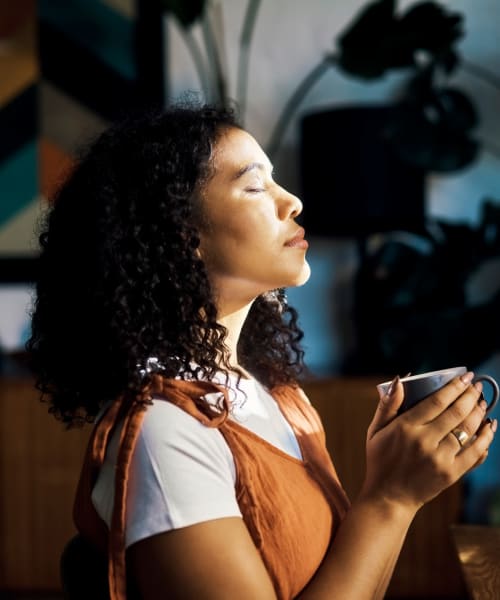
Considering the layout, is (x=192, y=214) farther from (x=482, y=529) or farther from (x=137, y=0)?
(x=137, y=0)

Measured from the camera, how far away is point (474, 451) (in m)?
0.93

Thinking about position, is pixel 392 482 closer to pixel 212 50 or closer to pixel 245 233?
pixel 245 233

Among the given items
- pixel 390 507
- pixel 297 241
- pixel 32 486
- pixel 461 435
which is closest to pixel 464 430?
pixel 461 435

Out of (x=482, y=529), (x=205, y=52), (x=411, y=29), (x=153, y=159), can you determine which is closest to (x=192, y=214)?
(x=153, y=159)

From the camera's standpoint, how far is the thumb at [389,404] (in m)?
0.94

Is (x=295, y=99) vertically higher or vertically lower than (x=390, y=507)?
higher

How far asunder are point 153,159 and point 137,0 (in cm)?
216

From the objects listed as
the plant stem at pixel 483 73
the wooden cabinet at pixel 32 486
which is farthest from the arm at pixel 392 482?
the plant stem at pixel 483 73

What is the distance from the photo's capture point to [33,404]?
249cm

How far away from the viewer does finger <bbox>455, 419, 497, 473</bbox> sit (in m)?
0.93

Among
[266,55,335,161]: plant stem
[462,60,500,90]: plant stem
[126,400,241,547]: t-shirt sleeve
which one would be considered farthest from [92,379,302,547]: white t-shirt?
[462,60,500,90]: plant stem

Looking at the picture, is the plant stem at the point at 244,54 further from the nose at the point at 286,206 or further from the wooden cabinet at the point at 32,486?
the nose at the point at 286,206

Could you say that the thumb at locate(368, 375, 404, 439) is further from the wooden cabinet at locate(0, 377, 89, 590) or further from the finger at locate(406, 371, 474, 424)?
the wooden cabinet at locate(0, 377, 89, 590)

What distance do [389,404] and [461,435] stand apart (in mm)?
91
